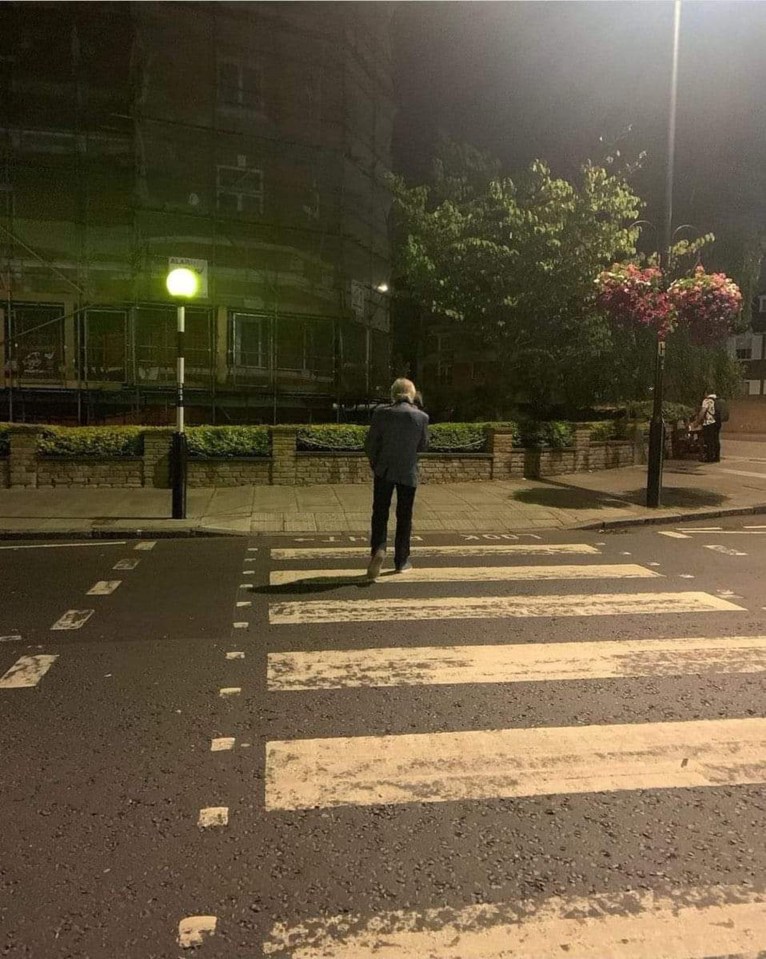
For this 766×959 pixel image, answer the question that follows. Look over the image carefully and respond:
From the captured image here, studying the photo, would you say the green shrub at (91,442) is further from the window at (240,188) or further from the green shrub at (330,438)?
Answer: the window at (240,188)

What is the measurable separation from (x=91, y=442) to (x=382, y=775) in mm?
11223

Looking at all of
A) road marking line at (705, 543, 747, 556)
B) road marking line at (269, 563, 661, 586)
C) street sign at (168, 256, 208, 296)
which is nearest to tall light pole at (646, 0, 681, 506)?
road marking line at (705, 543, 747, 556)

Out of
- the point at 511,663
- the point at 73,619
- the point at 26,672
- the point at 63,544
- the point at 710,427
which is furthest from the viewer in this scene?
the point at 710,427

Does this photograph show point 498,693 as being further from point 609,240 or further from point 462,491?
point 609,240

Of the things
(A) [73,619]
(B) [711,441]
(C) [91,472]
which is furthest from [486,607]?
(B) [711,441]

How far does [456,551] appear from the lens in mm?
8969

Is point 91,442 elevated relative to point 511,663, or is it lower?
elevated

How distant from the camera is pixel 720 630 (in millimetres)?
5762

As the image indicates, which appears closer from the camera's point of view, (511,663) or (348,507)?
(511,663)

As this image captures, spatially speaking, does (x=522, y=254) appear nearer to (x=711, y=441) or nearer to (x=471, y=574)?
(x=711, y=441)

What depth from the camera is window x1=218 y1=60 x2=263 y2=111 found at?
68.5ft

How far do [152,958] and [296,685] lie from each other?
88.2 inches

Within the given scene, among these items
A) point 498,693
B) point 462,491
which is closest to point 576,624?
point 498,693

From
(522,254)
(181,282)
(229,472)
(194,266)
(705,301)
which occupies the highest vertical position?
(522,254)
